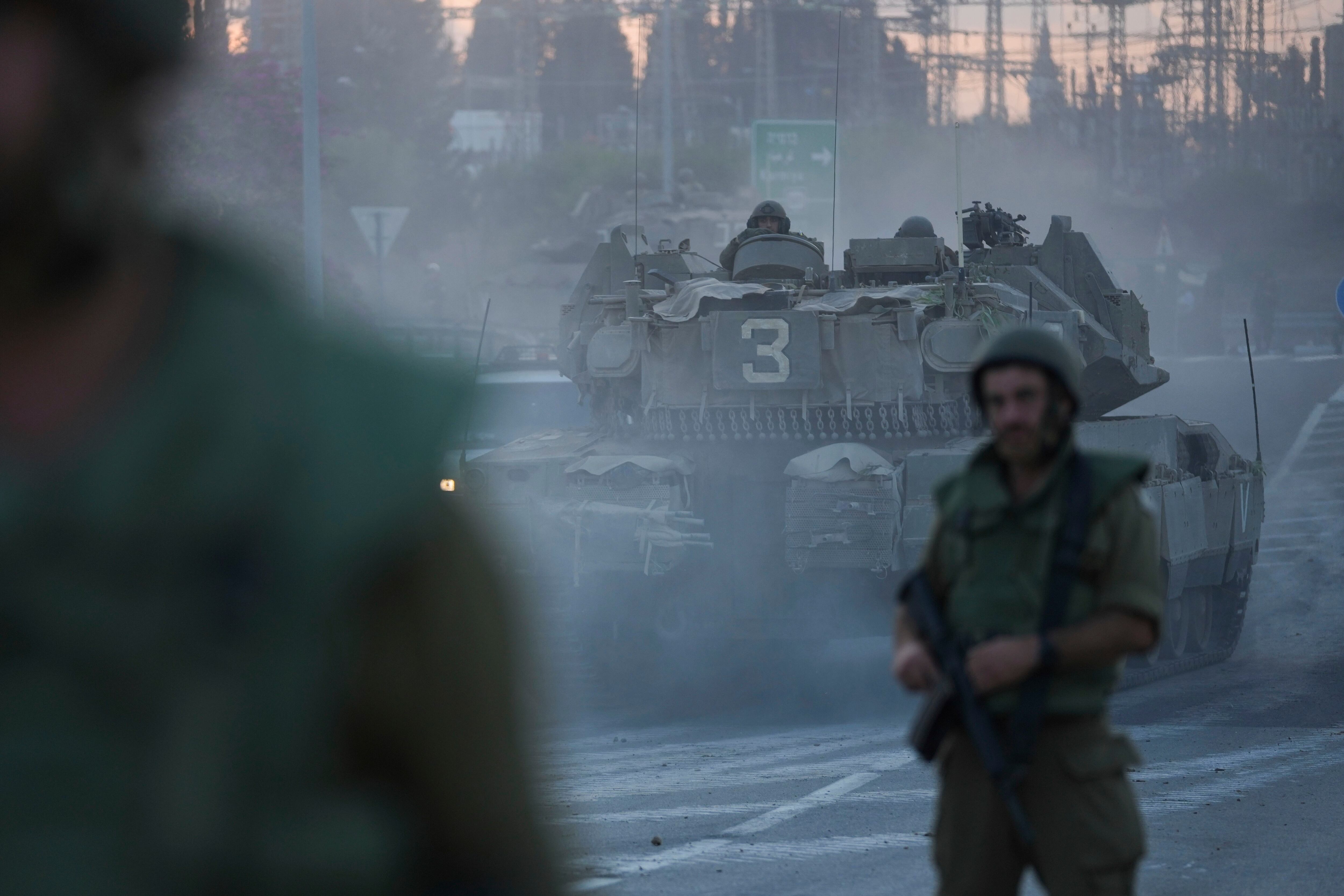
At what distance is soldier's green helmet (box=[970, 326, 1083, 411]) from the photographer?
11.5ft

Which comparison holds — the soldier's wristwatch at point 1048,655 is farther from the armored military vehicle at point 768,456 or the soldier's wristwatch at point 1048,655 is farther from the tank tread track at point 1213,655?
the tank tread track at point 1213,655

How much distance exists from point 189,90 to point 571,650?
1002cm

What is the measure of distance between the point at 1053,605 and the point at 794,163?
27.4 metres

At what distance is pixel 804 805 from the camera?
758 cm

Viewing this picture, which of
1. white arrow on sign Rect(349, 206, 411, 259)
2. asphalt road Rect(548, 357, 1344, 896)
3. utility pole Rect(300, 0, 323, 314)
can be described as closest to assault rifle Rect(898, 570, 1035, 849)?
asphalt road Rect(548, 357, 1344, 896)

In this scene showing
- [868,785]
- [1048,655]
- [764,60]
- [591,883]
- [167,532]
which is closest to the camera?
[167,532]

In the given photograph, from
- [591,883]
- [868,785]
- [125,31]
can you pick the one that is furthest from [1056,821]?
[868,785]

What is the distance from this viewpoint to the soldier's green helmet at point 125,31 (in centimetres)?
140

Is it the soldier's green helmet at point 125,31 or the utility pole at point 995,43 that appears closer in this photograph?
the soldier's green helmet at point 125,31

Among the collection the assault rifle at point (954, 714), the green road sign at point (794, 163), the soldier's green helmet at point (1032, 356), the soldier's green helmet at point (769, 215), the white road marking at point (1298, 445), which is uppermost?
the green road sign at point (794, 163)

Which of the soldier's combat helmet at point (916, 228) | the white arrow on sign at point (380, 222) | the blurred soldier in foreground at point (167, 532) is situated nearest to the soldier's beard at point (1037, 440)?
the blurred soldier in foreground at point (167, 532)

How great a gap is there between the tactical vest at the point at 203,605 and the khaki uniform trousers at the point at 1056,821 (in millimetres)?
2261

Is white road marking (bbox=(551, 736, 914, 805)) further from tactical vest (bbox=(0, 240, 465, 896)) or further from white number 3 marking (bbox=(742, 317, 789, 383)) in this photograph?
tactical vest (bbox=(0, 240, 465, 896))

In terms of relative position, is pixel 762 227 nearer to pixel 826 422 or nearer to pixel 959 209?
pixel 959 209
